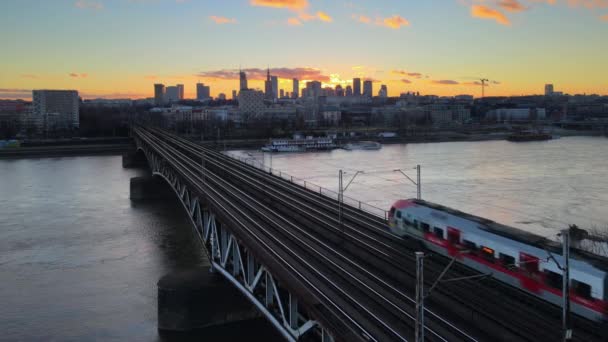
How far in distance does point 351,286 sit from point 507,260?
1.87m

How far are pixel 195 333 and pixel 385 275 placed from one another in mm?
3777

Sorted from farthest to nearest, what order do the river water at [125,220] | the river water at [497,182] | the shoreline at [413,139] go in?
the shoreline at [413,139], the river water at [497,182], the river water at [125,220]

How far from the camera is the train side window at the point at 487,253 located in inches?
269

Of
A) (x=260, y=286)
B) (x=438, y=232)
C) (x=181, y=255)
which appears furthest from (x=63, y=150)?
(x=438, y=232)

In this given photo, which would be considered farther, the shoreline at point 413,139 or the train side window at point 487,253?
the shoreline at point 413,139

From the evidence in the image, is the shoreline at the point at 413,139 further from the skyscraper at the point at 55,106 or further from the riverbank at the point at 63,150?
the skyscraper at the point at 55,106

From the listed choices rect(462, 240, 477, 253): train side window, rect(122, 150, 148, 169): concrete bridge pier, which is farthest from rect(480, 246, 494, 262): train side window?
rect(122, 150, 148, 169): concrete bridge pier

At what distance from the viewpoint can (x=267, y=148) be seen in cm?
4619

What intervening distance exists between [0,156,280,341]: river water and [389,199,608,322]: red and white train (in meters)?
3.11

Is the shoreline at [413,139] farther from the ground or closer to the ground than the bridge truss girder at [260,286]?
farther from the ground

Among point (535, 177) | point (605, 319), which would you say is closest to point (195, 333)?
point (605, 319)

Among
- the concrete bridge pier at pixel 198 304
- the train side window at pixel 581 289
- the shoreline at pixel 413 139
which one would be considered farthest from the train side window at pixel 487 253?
the shoreline at pixel 413 139

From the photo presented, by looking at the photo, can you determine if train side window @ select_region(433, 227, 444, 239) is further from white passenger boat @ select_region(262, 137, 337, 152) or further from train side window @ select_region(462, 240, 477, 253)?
white passenger boat @ select_region(262, 137, 337, 152)

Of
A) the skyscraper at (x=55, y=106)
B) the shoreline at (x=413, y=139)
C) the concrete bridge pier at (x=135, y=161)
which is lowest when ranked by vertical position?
the concrete bridge pier at (x=135, y=161)
